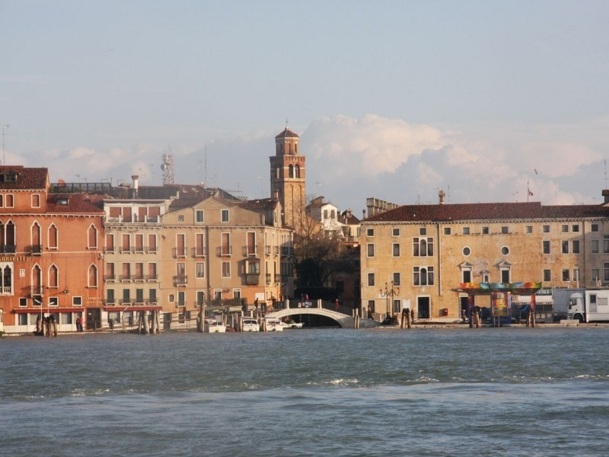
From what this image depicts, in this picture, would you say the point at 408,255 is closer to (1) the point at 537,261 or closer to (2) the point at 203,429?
(1) the point at 537,261

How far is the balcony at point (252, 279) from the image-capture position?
86875 mm

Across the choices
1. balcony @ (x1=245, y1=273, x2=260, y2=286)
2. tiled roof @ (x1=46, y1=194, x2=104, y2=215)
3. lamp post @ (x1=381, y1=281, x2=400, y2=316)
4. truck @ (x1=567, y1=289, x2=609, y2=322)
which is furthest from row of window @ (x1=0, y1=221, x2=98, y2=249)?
truck @ (x1=567, y1=289, x2=609, y2=322)

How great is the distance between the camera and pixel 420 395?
38.4 meters

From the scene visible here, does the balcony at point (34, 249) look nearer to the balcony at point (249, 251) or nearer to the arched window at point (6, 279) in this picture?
the arched window at point (6, 279)

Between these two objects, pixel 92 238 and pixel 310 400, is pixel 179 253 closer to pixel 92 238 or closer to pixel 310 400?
pixel 92 238

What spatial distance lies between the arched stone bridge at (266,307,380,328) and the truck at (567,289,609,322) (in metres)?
11.0

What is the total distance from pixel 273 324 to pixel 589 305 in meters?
17.0

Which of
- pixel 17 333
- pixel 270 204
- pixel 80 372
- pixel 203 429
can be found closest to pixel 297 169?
pixel 270 204

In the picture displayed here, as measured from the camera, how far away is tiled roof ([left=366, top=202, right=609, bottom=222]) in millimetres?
85562

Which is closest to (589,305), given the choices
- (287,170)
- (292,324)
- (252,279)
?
(292,324)

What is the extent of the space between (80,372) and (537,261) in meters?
42.4

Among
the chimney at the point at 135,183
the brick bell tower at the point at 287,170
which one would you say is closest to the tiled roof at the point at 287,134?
the brick bell tower at the point at 287,170

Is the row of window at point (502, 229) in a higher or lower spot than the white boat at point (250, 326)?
higher

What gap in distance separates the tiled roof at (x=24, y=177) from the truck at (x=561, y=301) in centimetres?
2802
